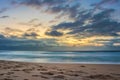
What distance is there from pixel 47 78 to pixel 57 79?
581 mm

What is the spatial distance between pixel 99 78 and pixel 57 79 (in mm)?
2155

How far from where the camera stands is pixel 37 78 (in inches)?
401

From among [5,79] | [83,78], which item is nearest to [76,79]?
[83,78]

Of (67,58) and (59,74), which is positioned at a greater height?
(67,58)

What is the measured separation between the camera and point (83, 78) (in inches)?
401

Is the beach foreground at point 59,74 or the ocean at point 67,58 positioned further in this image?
the ocean at point 67,58

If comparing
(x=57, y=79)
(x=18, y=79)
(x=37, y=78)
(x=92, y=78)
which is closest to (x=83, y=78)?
(x=92, y=78)

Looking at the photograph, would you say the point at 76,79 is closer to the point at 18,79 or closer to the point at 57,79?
the point at 57,79

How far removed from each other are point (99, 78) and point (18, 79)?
403cm

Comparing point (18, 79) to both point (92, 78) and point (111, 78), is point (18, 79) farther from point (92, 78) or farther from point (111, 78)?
point (111, 78)

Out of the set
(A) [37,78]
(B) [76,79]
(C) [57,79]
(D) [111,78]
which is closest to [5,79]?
(A) [37,78]

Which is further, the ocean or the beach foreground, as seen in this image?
the ocean

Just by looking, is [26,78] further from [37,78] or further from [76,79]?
[76,79]

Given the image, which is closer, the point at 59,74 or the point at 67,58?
the point at 59,74
